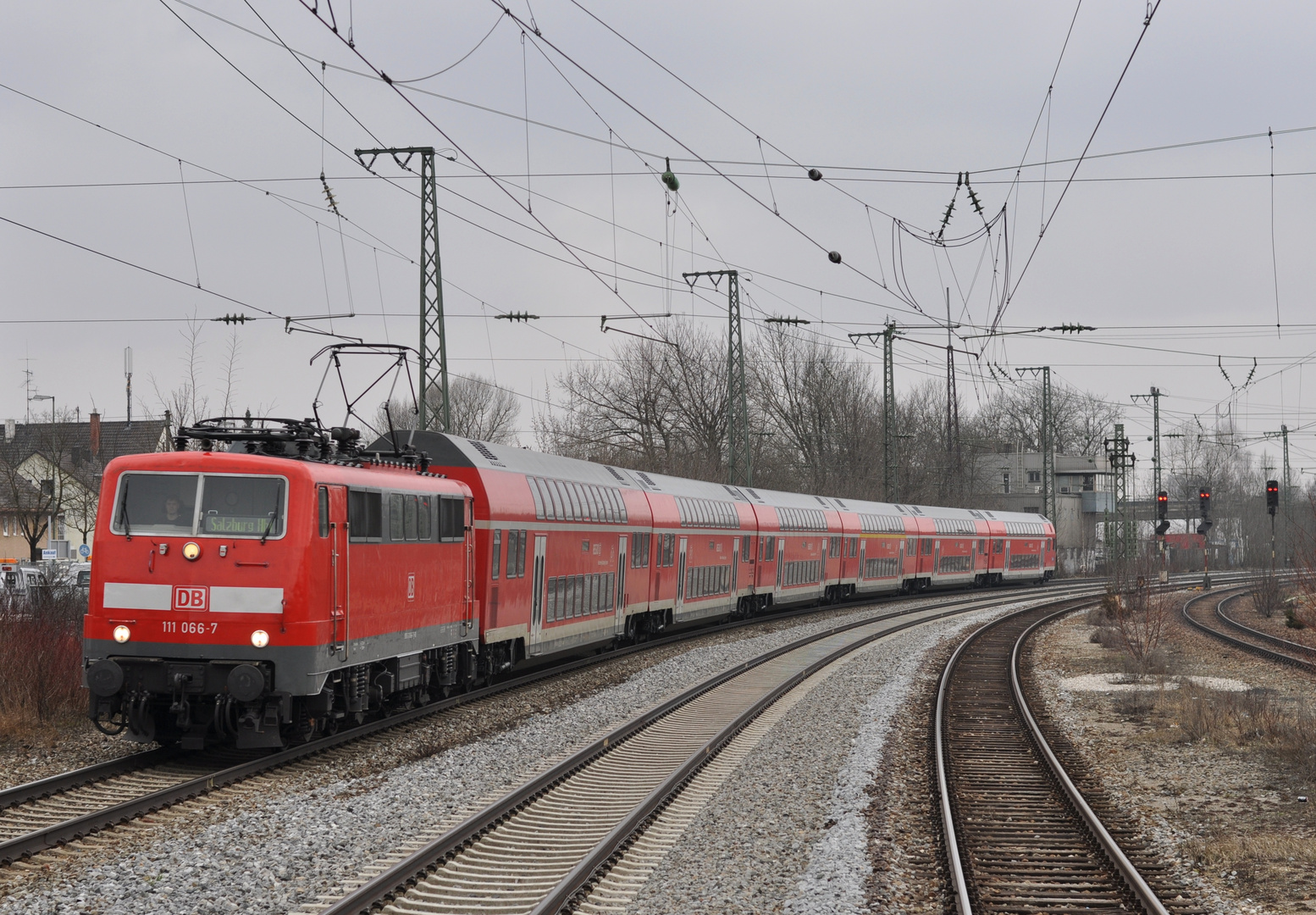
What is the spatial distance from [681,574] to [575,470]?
7465 millimetres

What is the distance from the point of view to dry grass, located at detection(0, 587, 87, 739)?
1424cm

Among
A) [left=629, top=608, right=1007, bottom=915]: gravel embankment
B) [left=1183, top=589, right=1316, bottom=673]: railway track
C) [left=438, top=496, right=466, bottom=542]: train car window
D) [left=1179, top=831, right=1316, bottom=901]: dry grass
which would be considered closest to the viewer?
[left=629, top=608, right=1007, bottom=915]: gravel embankment

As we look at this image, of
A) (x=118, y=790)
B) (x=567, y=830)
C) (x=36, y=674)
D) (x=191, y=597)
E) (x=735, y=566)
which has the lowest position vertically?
(x=567, y=830)

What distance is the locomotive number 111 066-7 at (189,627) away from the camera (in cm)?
1227

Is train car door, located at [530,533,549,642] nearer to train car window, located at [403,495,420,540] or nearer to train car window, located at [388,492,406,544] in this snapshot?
train car window, located at [403,495,420,540]

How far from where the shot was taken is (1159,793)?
12.7m

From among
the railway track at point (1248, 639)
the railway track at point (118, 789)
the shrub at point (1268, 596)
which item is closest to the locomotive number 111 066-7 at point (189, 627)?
the railway track at point (118, 789)

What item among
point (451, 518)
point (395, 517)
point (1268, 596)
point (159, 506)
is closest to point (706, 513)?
point (451, 518)

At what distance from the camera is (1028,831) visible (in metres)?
10.8

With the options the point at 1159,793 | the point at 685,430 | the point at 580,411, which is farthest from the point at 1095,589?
the point at 1159,793

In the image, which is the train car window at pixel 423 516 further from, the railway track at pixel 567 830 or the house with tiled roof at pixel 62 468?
the house with tiled roof at pixel 62 468

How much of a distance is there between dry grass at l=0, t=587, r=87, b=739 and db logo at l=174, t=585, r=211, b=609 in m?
2.55

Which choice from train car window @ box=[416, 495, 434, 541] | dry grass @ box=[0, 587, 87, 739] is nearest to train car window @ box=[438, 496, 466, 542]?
train car window @ box=[416, 495, 434, 541]

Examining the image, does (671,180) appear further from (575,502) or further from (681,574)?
(681,574)
